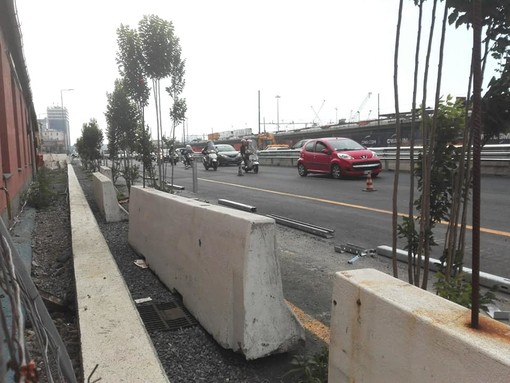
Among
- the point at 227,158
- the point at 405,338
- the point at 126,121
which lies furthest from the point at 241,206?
the point at 227,158

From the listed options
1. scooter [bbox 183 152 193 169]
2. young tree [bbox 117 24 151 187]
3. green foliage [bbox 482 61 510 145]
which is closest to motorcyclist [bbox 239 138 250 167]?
scooter [bbox 183 152 193 169]

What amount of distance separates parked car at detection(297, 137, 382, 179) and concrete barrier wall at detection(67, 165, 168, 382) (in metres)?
12.5

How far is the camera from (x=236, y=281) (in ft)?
10.3

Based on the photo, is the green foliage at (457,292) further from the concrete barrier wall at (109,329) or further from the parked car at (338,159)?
the parked car at (338,159)

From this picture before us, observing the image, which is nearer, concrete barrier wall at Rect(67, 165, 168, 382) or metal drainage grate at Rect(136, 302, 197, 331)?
concrete barrier wall at Rect(67, 165, 168, 382)

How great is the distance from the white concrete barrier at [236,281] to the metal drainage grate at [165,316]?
0.33 feet

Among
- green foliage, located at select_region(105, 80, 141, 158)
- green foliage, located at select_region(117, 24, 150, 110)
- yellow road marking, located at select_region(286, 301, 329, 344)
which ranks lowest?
yellow road marking, located at select_region(286, 301, 329, 344)

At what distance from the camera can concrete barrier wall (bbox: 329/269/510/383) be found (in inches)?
59.7

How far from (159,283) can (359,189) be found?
30.2ft

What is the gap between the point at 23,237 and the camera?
6844mm

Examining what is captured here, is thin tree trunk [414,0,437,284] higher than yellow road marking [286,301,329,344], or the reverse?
thin tree trunk [414,0,437,284]

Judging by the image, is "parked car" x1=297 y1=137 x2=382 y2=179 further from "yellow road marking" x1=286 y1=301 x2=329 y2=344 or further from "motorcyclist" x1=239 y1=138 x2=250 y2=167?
"yellow road marking" x1=286 y1=301 x2=329 y2=344

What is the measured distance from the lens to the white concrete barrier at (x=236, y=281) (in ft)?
10.0

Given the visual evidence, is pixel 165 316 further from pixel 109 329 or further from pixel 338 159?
pixel 338 159
